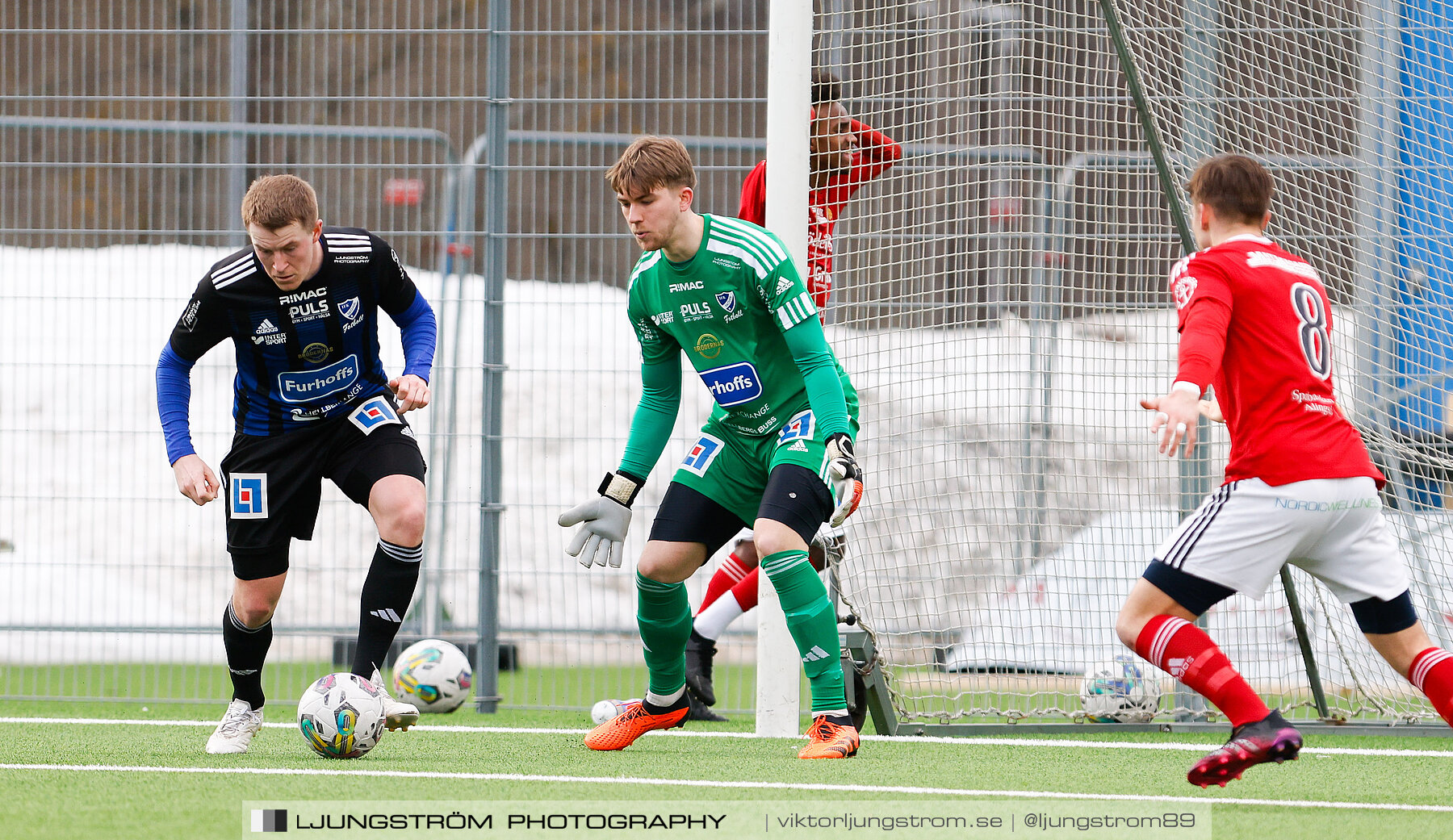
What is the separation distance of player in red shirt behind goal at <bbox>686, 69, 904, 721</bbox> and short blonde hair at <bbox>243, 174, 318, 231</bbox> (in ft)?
5.20

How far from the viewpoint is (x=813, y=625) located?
4309mm

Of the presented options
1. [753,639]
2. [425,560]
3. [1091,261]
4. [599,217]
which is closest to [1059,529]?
[1091,261]

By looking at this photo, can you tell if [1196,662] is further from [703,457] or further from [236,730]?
[236,730]

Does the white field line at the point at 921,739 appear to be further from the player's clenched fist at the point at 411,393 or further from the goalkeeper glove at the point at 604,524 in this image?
the player's clenched fist at the point at 411,393

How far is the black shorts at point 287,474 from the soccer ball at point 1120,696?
8.27 feet

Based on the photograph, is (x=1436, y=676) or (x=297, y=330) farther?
(x=297, y=330)

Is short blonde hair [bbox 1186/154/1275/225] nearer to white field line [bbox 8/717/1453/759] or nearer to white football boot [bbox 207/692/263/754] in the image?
white field line [bbox 8/717/1453/759]

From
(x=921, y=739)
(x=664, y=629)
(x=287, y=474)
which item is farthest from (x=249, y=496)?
(x=921, y=739)

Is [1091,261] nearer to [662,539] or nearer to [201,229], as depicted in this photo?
[662,539]

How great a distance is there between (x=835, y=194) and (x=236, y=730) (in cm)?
265

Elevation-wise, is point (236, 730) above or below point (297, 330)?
below

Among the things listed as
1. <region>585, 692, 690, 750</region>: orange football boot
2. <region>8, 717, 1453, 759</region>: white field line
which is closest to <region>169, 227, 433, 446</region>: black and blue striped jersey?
<region>585, 692, 690, 750</region>: orange football boot

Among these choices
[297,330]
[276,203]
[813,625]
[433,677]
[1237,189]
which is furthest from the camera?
[433,677]

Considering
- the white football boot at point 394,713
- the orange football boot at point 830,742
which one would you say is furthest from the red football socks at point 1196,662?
the white football boot at point 394,713
